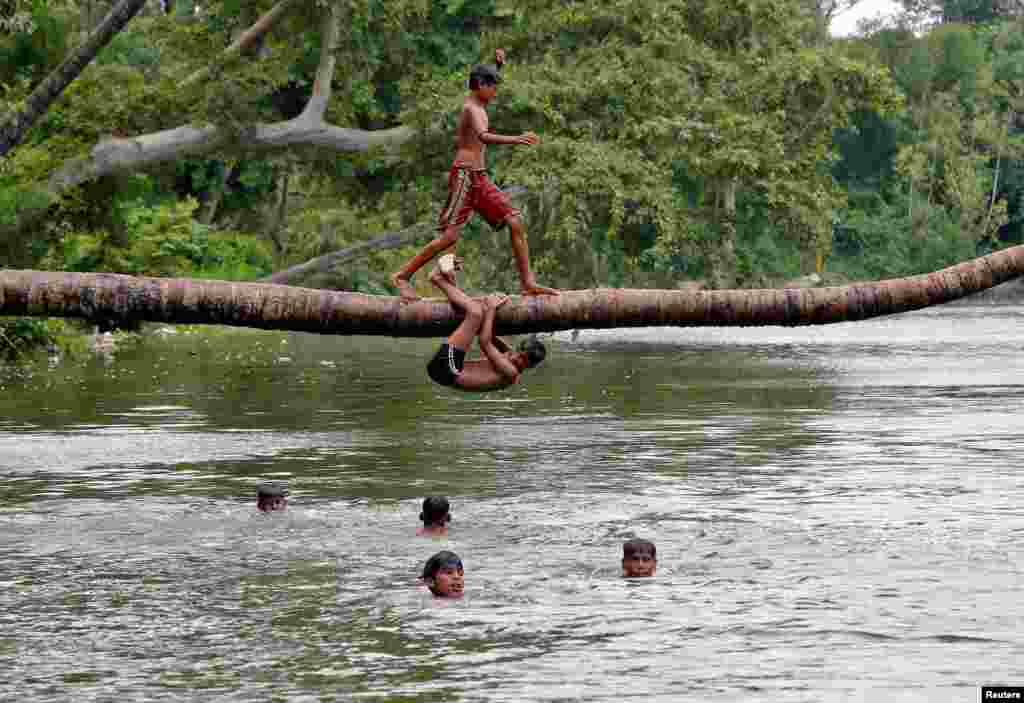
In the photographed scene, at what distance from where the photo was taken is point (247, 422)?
121ft

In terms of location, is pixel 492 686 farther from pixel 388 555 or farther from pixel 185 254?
pixel 185 254

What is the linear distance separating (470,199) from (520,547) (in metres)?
5.61

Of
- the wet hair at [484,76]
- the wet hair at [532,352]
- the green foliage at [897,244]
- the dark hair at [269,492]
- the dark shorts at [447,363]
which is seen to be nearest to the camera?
the dark shorts at [447,363]

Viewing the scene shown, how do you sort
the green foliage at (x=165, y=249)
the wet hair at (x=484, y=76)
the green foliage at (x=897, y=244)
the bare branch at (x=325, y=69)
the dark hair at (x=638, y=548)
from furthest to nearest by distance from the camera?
the green foliage at (x=897, y=244) → the green foliage at (x=165, y=249) → the bare branch at (x=325, y=69) → the dark hair at (x=638, y=548) → the wet hair at (x=484, y=76)

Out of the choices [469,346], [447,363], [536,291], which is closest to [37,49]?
[536,291]

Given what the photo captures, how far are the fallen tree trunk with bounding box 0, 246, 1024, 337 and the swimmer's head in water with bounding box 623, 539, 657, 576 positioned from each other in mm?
Answer: 3693

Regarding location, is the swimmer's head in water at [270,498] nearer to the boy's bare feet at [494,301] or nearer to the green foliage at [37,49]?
the boy's bare feet at [494,301]

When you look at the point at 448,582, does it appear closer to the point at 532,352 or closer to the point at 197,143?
the point at 532,352

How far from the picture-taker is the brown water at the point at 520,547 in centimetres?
1502

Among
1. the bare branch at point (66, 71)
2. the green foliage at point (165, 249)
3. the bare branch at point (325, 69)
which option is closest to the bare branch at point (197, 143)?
the bare branch at point (325, 69)

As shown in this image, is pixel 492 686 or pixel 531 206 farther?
pixel 531 206

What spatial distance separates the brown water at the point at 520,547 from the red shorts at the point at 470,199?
3409mm

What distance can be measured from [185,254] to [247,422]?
2485 centimetres

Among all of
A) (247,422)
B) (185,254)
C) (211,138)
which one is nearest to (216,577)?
(247,422)
